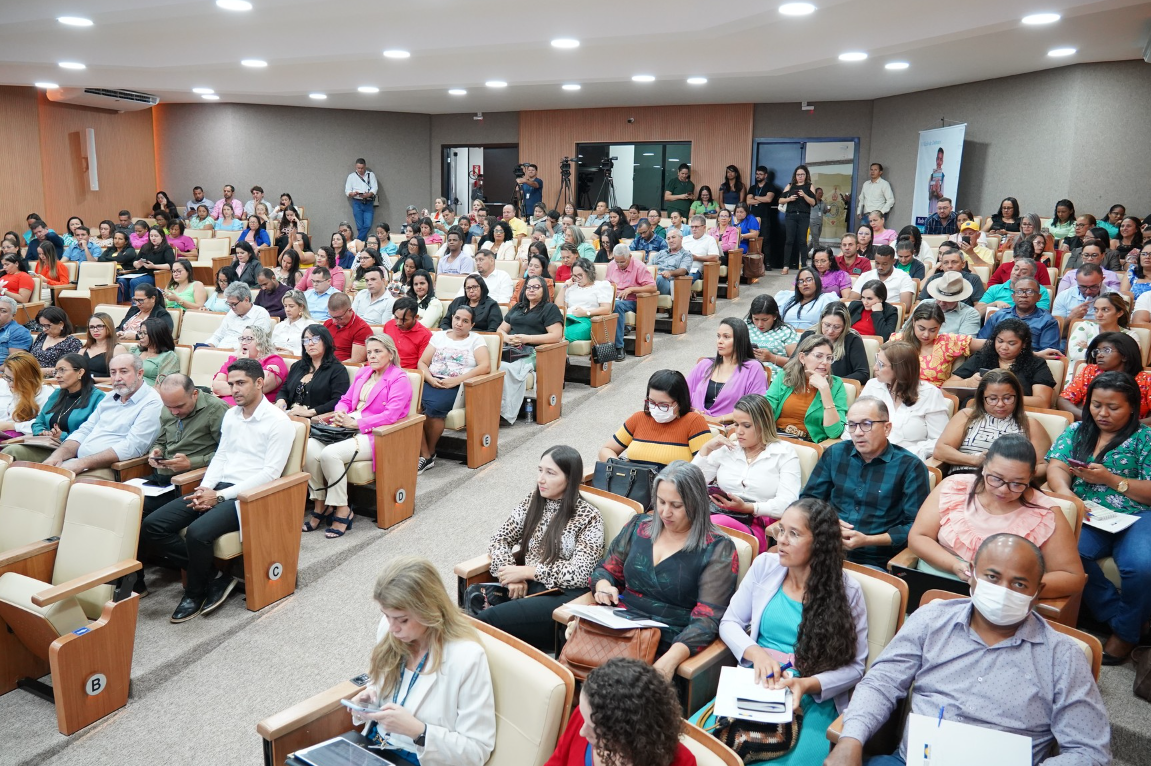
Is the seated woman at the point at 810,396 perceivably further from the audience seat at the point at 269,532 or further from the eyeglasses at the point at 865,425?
the audience seat at the point at 269,532

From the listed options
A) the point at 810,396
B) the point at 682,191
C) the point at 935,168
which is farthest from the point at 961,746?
the point at 682,191

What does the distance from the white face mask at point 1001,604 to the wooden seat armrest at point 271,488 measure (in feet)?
9.54

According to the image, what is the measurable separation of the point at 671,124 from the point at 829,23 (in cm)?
666

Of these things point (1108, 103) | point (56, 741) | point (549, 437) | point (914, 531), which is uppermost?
point (1108, 103)

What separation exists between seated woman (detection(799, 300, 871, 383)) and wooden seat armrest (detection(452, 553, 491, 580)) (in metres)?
2.62

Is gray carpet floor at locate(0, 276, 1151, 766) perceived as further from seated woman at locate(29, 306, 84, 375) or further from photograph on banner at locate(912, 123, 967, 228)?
photograph on banner at locate(912, 123, 967, 228)

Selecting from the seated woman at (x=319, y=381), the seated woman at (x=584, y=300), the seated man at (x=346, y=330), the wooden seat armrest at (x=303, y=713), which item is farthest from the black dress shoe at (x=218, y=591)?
the seated woman at (x=584, y=300)

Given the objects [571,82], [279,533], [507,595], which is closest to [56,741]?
[279,533]

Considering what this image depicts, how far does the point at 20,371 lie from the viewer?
4.89 m

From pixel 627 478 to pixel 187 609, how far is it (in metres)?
2.08

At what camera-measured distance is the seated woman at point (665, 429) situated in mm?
3680

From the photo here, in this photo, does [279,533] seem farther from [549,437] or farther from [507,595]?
[549,437]

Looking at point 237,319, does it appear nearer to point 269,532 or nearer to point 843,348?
point 269,532

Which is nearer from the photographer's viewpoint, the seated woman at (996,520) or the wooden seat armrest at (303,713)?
the wooden seat armrest at (303,713)
